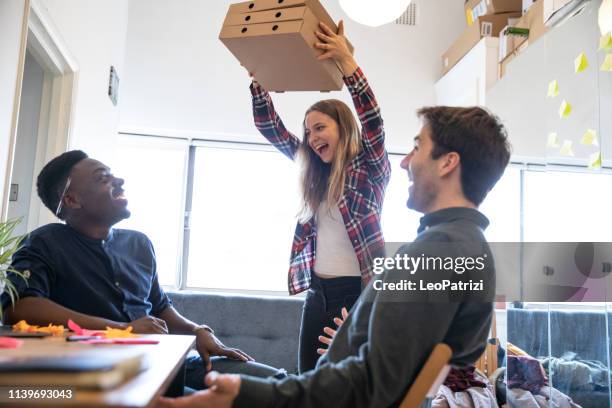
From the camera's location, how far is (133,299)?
62.6 inches

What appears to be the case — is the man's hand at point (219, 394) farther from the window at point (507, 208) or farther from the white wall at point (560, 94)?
the window at point (507, 208)

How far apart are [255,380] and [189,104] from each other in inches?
115

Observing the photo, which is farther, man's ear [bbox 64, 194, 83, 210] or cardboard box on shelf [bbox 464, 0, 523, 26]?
cardboard box on shelf [bbox 464, 0, 523, 26]

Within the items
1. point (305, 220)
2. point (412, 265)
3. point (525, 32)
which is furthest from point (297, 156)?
point (525, 32)

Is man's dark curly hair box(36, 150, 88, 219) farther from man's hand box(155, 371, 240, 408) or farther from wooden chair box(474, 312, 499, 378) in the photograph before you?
wooden chair box(474, 312, 499, 378)

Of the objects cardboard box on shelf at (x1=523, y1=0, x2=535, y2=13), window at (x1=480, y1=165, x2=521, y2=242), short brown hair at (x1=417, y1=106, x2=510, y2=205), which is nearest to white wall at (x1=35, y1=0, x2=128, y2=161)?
short brown hair at (x1=417, y1=106, x2=510, y2=205)

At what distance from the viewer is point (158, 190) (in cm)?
355

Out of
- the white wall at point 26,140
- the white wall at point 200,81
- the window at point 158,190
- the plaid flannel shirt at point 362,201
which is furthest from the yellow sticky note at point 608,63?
the window at point 158,190

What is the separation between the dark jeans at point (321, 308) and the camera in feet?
4.91

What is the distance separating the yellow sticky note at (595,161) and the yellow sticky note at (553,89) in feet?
1.30

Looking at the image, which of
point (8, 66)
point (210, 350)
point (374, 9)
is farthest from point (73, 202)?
point (374, 9)

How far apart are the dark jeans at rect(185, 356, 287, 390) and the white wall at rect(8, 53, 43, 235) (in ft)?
4.28

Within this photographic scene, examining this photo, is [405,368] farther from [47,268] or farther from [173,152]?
[173,152]

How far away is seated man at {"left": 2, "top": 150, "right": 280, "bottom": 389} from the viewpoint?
52.6 inches
